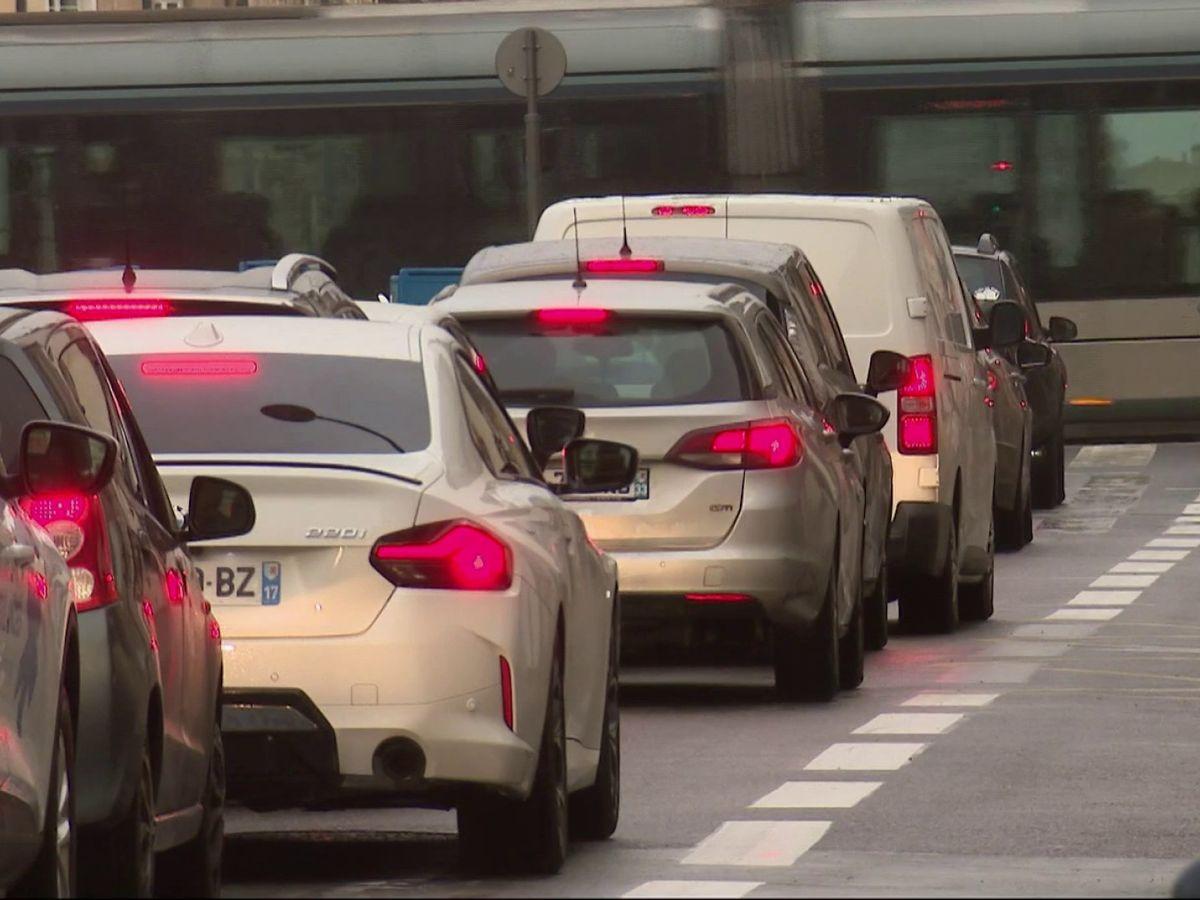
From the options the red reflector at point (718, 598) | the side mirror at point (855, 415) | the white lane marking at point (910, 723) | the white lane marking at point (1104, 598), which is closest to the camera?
the white lane marking at point (910, 723)

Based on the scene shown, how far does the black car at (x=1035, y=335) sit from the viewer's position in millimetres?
27859

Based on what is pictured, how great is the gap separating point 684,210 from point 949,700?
4389 millimetres

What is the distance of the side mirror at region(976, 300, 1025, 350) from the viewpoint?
20844 mm

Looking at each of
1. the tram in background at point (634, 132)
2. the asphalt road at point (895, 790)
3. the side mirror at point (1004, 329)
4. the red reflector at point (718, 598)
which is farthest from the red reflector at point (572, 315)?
the tram in background at point (634, 132)

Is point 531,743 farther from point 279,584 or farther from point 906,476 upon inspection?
point 906,476

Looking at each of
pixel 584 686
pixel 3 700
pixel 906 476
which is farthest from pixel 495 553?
pixel 906 476

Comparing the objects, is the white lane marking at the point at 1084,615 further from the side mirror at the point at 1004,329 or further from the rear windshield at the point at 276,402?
the rear windshield at the point at 276,402

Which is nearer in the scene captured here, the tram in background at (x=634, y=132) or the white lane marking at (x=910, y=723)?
the white lane marking at (x=910, y=723)

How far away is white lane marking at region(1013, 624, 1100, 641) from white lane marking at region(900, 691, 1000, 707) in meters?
3.06

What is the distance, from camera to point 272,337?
35.2 ft

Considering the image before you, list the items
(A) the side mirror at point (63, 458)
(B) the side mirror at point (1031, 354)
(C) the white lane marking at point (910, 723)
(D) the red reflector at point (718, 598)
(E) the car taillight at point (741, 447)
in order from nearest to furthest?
(A) the side mirror at point (63, 458)
(C) the white lane marking at point (910, 723)
(E) the car taillight at point (741, 447)
(D) the red reflector at point (718, 598)
(B) the side mirror at point (1031, 354)

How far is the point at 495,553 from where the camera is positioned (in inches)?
376

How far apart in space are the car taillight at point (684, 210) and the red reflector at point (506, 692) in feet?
32.1

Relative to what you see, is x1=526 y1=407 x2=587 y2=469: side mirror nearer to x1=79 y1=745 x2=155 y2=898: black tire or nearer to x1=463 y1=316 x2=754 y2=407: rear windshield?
x1=463 y1=316 x2=754 y2=407: rear windshield
